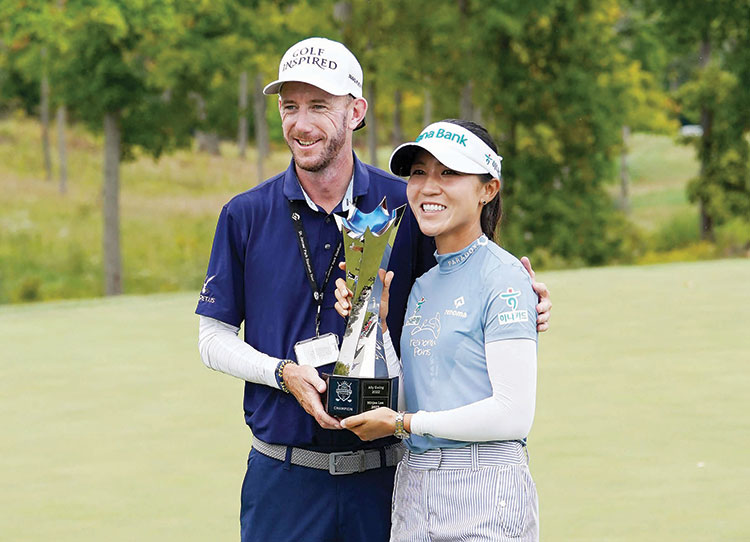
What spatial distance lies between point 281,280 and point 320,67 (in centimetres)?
63

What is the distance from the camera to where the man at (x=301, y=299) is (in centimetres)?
354

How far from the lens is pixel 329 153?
3549mm

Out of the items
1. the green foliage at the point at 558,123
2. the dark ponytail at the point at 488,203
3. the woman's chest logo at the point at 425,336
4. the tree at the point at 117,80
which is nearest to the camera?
the woman's chest logo at the point at 425,336

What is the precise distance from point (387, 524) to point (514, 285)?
0.92m

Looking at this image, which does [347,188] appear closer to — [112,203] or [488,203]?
[488,203]

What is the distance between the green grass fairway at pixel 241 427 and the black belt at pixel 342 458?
252cm

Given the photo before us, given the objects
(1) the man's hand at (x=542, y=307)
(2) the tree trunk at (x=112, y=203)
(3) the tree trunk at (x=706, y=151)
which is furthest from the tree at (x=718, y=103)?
(1) the man's hand at (x=542, y=307)

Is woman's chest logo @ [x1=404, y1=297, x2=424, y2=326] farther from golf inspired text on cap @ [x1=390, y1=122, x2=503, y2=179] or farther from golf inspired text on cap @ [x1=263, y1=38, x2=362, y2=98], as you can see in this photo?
golf inspired text on cap @ [x1=263, y1=38, x2=362, y2=98]

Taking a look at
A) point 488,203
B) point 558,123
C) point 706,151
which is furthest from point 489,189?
point 706,151

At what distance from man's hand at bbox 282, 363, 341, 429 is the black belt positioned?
9.8 inches

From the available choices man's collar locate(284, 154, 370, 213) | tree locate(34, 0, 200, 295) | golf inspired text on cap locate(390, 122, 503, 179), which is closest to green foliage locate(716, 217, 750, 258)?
tree locate(34, 0, 200, 295)

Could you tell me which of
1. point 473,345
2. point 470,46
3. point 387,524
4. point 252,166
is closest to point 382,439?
point 387,524

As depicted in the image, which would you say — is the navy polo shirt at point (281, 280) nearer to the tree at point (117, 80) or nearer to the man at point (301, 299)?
the man at point (301, 299)

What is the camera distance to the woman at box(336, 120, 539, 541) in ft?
10.1
